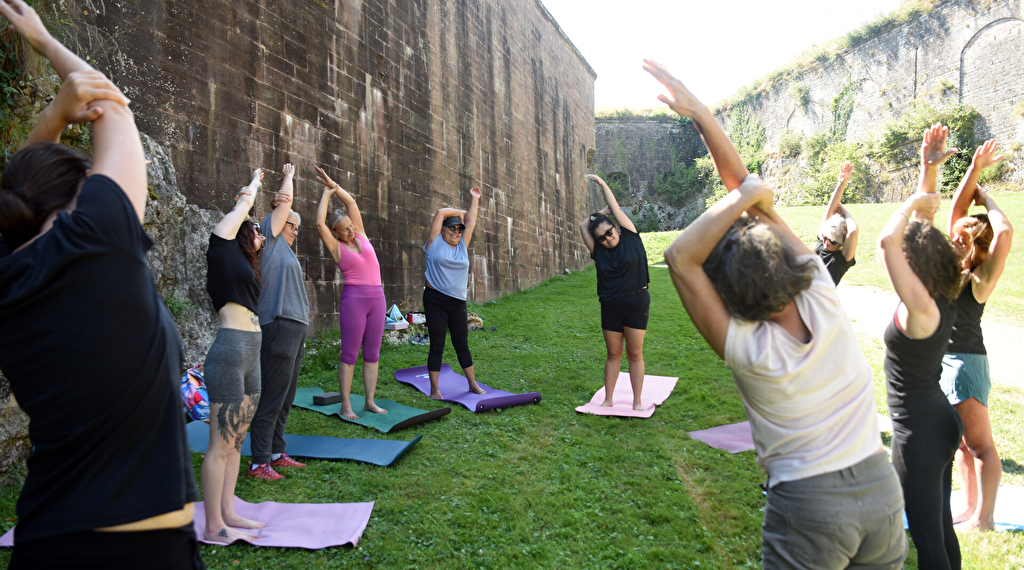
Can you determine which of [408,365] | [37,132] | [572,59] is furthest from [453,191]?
[572,59]

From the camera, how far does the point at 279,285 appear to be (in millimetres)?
3639

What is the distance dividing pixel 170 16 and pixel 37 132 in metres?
5.29

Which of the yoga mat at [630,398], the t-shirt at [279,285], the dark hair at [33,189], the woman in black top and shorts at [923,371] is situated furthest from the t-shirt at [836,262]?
the dark hair at [33,189]

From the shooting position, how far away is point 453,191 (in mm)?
11023

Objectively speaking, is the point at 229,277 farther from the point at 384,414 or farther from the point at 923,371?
the point at 923,371

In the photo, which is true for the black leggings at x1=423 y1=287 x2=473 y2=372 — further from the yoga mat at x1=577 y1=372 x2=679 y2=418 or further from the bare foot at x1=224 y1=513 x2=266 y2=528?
the bare foot at x1=224 y1=513 x2=266 y2=528

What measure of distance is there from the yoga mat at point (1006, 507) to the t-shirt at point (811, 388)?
2101 millimetres

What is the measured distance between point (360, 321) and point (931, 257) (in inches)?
157

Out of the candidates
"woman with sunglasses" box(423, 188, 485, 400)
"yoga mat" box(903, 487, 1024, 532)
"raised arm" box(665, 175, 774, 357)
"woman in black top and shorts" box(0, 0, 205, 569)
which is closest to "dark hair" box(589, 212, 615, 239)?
"woman with sunglasses" box(423, 188, 485, 400)

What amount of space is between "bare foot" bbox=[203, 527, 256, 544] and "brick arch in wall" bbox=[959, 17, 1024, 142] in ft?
93.6

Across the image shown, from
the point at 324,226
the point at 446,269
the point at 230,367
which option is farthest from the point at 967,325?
the point at 324,226

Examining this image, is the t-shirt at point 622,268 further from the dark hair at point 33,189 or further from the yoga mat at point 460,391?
the dark hair at point 33,189

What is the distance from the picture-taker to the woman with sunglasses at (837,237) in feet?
13.9

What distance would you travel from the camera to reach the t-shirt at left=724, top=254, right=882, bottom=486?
4.77 ft
